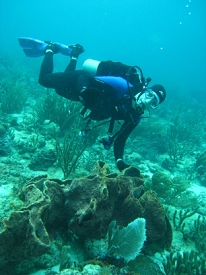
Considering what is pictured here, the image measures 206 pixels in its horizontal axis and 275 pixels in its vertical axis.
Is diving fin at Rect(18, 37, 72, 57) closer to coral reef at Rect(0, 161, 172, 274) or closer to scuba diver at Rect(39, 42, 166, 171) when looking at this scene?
scuba diver at Rect(39, 42, 166, 171)

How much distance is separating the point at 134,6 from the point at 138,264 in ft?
473

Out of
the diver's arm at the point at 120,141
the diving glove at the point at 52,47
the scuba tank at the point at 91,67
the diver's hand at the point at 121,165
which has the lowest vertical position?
the diver's hand at the point at 121,165

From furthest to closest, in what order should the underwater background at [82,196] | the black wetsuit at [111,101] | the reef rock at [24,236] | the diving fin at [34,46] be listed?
the diving fin at [34,46]
the black wetsuit at [111,101]
the underwater background at [82,196]
the reef rock at [24,236]

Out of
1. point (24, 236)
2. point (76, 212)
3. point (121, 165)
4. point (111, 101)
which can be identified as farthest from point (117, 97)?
point (24, 236)

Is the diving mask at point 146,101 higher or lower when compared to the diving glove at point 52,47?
lower

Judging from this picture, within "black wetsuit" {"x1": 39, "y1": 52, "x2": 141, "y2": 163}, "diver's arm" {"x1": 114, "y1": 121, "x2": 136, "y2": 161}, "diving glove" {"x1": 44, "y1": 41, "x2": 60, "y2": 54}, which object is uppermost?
"diving glove" {"x1": 44, "y1": 41, "x2": 60, "y2": 54}

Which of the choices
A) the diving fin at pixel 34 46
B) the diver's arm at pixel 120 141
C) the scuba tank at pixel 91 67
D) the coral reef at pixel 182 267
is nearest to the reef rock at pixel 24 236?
the coral reef at pixel 182 267

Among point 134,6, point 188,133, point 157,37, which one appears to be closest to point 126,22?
point 157,37

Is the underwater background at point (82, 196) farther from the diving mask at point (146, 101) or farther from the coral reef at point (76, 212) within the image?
the diving mask at point (146, 101)

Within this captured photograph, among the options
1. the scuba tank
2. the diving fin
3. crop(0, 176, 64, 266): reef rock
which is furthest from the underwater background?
the diving fin

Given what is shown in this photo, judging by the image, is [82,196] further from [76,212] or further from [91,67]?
[91,67]

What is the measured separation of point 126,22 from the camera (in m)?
160

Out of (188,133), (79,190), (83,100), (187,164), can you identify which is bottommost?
(187,164)

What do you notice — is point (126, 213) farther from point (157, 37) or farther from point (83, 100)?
point (157, 37)
